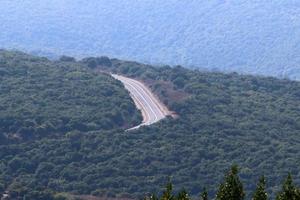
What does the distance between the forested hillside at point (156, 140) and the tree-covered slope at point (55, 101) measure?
127 millimetres

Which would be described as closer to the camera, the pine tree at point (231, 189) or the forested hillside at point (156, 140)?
the pine tree at point (231, 189)

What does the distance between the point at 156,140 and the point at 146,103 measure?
39.2 feet

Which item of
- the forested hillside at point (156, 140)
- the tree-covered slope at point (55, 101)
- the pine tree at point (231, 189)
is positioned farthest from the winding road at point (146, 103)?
the pine tree at point (231, 189)

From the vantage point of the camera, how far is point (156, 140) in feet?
254

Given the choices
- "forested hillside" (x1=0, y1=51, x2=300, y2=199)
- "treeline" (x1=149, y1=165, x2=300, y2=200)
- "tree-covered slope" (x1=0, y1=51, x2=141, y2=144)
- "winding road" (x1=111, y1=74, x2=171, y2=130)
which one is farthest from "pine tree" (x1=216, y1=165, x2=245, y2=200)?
"winding road" (x1=111, y1=74, x2=171, y2=130)

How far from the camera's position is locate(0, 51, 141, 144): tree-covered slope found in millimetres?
76562

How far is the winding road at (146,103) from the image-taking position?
8461cm

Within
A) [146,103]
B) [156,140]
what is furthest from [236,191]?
[146,103]

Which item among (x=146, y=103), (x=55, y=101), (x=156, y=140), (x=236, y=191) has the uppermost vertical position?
(x=236, y=191)

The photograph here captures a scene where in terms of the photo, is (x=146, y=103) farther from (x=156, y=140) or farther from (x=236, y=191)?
(x=236, y=191)

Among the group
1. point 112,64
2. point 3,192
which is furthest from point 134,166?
point 112,64

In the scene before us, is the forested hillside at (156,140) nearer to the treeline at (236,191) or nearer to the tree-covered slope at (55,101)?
the tree-covered slope at (55,101)

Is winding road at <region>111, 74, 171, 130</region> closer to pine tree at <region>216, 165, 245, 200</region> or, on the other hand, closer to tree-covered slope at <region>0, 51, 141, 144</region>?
tree-covered slope at <region>0, 51, 141, 144</region>

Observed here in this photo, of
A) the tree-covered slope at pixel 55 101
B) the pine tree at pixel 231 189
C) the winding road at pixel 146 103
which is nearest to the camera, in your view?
the pine tree at pixel 231 189
